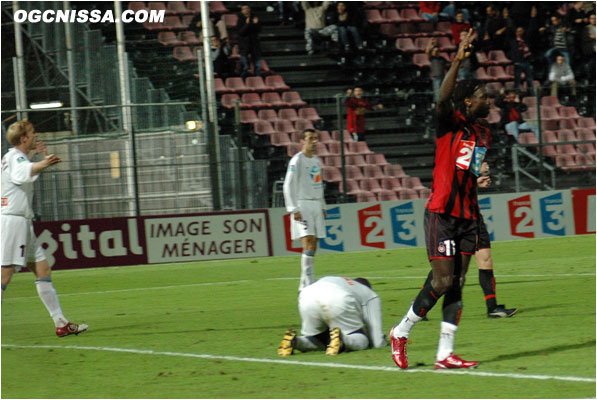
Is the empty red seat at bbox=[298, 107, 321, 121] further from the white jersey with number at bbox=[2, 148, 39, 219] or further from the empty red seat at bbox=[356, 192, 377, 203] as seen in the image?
the white jersey with number at bbox=[2, 148, 39, 219]

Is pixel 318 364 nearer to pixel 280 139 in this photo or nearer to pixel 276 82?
pixel 280 139

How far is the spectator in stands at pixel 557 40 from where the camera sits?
88.8ft

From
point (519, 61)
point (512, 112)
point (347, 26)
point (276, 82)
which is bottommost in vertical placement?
point (512, 112)

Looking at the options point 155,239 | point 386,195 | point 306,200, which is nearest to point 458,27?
point 386,195

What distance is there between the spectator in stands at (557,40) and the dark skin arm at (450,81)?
2101cm

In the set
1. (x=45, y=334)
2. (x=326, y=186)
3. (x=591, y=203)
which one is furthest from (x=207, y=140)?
(x=45, y=334)

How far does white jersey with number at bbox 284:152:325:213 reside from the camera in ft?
43.4

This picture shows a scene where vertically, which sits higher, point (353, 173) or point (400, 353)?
point (353, 173)

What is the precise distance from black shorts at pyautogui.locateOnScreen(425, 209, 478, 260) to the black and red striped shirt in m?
0.06

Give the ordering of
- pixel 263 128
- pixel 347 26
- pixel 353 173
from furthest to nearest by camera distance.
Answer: pixel 347 26 < pixel 263 128 < pixel 353 173

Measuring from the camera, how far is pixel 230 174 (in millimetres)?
19516

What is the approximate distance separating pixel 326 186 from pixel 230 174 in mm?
2125

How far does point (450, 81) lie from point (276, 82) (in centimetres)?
1921

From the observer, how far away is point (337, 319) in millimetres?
8258
